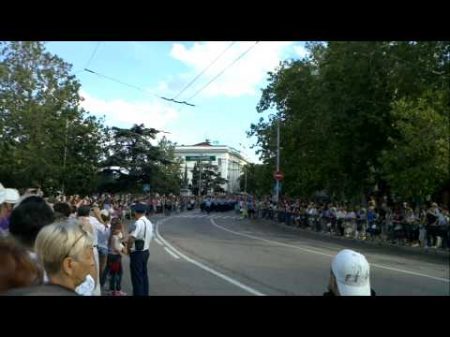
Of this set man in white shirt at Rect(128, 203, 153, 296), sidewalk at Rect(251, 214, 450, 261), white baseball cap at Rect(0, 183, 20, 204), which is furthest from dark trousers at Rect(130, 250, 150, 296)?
sidewalk at Rect(251, 214, 450, 261)

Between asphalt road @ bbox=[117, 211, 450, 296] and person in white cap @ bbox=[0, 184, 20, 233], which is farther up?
person in white cap @ bbox=[0, 184, 20, 233]

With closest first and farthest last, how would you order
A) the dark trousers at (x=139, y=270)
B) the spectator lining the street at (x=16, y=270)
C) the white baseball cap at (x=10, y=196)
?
the spectator lining the street at (x=16, y=270) → the white baseball cap at (x=10, y=196) → the dark trousers at (x=139, y=270)

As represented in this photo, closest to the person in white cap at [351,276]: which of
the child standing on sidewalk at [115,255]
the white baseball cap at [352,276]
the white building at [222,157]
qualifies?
the white baseball cap at [352,276]

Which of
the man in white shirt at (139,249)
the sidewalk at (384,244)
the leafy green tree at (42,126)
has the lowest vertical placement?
the sidewalk at (384,244)

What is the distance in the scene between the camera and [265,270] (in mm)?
13742

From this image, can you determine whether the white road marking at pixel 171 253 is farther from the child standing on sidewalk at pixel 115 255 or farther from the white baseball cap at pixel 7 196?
the white baseball cap at pixel 7 196

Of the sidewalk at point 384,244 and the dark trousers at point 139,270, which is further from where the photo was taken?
the sidewalk at point 384,244

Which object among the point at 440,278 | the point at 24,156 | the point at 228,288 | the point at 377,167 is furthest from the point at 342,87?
the point at 228,288

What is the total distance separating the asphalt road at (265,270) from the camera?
10.9 metres

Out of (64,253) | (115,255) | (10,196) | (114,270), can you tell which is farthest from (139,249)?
(64,253)

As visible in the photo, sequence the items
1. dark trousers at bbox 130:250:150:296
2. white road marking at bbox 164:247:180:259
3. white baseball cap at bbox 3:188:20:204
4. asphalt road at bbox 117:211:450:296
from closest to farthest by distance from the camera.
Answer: white baseball cap at bbox 3:188:20:204 < dark trousers at bbox 130:250:150:296 < asphalt road at bbox 117:211:450:296 < white road marking at bbox 164:247:180:259

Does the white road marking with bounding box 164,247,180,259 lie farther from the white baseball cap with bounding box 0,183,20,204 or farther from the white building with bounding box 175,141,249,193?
the white building with bounding box 175,141,249,193

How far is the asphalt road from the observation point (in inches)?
431

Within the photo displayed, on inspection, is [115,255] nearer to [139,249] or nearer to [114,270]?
[114,270]
